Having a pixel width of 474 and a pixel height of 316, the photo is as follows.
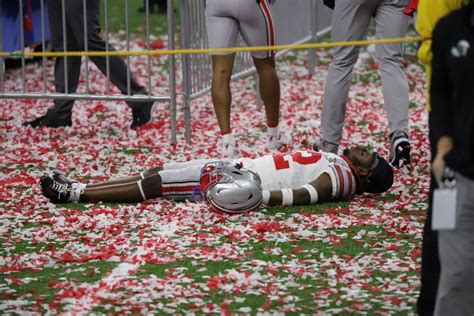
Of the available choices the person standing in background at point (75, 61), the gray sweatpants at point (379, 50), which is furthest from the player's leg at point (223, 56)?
the person standing in background at point (75, 61)

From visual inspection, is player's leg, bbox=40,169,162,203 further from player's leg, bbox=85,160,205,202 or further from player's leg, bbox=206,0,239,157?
player's leg, bbox=206,0,239,157

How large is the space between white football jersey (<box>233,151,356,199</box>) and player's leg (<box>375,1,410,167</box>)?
0.90 metres

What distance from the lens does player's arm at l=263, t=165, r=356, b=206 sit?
6363 millimetres

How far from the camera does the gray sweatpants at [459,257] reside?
3.89m

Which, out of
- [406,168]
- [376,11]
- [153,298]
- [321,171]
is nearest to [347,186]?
[321,171]

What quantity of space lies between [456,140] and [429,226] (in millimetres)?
504

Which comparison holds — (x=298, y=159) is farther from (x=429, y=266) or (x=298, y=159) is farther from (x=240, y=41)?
(x=240, y=41)

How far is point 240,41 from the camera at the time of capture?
9.40 m

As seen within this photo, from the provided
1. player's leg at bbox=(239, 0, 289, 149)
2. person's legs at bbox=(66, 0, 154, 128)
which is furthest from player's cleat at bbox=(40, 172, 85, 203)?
person's legs at bbox=(66, 0, 154, 128)

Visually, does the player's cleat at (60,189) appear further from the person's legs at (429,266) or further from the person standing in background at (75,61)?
the person's legs at (429,266)

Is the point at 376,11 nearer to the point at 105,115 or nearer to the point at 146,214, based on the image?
the point at 146,214

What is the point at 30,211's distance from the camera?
6.53 metres

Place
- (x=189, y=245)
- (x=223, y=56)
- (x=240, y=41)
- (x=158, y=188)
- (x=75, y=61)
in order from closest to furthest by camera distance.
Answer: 1. (x=189, y=245)
2. (x=158, y=188)
3. (x=223, y=56)
4. (x=75, y=61)
5. (x=240, y=41)

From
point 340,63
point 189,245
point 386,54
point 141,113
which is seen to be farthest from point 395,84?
point 141,113
